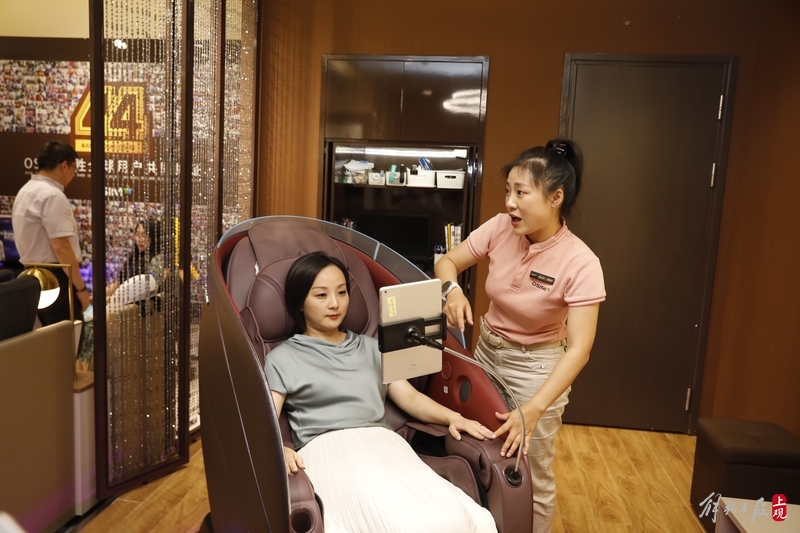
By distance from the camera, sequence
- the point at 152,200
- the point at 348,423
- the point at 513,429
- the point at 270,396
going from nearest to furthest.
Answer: the point at 270,396, the point at 513,429, the point at 348,423, the point at 152,200

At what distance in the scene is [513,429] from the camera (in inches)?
62.3

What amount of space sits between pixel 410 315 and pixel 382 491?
417mm

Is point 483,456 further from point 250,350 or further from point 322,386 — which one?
point 250,350

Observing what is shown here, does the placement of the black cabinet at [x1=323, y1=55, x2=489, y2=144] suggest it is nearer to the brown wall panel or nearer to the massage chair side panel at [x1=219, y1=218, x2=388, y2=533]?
the brown wall panel

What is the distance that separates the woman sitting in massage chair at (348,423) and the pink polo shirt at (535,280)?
354 mm

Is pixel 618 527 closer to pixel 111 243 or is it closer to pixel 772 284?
pixel 772 284

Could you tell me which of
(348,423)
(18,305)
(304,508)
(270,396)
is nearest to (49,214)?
(18,305)

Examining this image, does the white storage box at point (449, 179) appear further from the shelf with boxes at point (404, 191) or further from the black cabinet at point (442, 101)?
the black cabinet at point (442, 101)

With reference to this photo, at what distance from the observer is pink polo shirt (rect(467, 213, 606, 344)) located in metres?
1.70

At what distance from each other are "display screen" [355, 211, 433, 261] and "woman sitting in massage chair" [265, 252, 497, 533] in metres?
1.54

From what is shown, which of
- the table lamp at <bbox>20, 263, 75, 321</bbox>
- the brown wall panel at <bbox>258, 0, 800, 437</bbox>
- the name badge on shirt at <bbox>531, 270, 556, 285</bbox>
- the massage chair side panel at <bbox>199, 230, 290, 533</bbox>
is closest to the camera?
the massage chair side panel at <bbox>199, 230, 290, 533</bbox>

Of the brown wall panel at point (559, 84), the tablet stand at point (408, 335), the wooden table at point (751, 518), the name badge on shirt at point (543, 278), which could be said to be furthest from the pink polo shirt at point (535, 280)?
the brown wall panel at point (559, 84)

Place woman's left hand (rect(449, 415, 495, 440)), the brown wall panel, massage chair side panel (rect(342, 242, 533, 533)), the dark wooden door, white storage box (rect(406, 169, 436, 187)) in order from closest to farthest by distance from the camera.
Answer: massage chair side panel (rect(342, 242, 533, 533))
woman's left hand (rect(449, 415, 495, 440))
the brown wall panel
the dark wooden door
white storage box (rect(406, 169, 436, 187))

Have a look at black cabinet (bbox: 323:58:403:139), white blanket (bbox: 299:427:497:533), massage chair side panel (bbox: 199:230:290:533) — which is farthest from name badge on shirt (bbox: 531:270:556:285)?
Result: black cabinet (bbox: 323:58:403:139)
